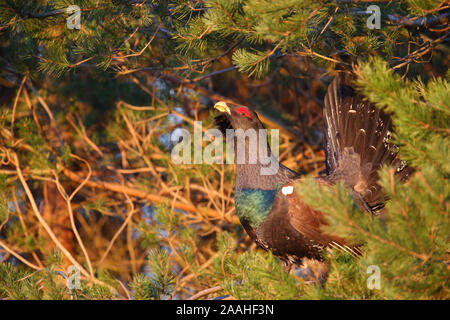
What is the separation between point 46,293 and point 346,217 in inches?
49.8

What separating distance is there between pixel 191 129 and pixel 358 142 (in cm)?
142

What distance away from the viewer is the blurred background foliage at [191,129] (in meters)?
1.41

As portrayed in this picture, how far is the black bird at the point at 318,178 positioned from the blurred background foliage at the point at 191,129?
214 mm

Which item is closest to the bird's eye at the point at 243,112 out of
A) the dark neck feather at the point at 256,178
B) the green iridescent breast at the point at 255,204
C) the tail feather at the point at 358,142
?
the dark neck feather at the point at 256,178

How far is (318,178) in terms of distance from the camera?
272 centimetres

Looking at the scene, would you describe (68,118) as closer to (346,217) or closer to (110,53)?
(110,53)

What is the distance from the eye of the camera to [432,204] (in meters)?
1.27

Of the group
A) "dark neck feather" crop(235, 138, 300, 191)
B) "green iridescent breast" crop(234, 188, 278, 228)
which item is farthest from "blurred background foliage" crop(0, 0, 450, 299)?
"dark neck feather" crop(235, 138, 300, 191)

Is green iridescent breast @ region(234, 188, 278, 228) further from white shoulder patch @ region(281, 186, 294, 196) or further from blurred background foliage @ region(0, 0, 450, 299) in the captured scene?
blurred background foliage @ region(0, 0, 450, 299)

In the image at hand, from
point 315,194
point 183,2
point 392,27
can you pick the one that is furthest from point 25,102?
point 315,194

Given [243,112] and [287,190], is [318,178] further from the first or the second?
[243,112]

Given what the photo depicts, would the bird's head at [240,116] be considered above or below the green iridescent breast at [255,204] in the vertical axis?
above

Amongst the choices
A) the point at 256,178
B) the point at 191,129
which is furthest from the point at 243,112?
the point at 191,129

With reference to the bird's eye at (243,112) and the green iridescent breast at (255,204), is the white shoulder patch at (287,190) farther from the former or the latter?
the bird's eye at (243,112)
